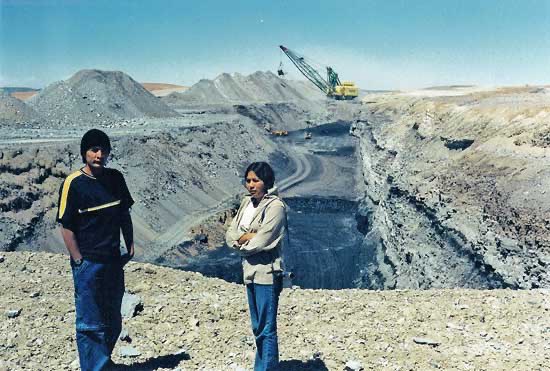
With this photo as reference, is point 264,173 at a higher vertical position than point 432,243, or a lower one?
higher

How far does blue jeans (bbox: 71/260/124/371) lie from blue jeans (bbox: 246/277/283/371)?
112 cm

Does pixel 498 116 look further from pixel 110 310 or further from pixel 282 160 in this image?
pixel 282 160

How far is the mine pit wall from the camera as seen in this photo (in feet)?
36.5

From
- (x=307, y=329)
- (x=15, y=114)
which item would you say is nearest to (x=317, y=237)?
(x=307, y=329)

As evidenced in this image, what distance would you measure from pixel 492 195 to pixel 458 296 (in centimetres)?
817

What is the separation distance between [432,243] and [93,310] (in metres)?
12.6

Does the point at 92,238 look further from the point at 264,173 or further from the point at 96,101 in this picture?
the point at 96,101

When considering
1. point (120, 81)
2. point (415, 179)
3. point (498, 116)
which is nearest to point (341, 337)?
point (415, 179)

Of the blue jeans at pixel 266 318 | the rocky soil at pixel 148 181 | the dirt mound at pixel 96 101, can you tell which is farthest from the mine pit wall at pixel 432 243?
the dirt mound at pixel 96 101

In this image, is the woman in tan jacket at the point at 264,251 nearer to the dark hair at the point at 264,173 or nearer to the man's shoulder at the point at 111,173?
the dark hair at the point at 264,173

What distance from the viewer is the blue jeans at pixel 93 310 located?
12.8 feet

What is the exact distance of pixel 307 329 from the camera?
542 cm

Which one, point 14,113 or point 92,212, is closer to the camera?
point 92,212

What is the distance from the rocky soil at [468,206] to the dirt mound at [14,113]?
74.1ft
